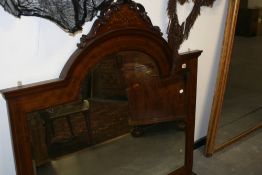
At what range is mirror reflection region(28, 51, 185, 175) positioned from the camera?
1301 millimetres

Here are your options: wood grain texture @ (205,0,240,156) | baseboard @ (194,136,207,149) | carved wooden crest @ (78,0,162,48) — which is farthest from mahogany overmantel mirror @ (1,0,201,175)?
baseboard @ (194,136,207,149)

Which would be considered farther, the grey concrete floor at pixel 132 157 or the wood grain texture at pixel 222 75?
the wood grain texture at pixel 222 75

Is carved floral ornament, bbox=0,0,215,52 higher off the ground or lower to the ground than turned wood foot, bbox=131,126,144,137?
higher

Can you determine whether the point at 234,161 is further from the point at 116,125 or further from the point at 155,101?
the point at 116,125

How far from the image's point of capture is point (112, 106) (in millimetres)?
1472

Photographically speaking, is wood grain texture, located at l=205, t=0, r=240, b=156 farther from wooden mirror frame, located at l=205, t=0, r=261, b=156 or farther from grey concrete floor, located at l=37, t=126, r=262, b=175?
grey concrete floor, located at l=37, t=126, r=262, b=175

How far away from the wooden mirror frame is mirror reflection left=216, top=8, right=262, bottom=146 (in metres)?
0.07

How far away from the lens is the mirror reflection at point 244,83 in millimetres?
2048

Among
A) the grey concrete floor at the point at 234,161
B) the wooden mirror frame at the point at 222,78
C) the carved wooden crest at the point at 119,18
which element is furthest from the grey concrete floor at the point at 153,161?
the carved wooden crest at the point at 119,18

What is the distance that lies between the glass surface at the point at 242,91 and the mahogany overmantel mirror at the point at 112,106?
530 millimetres

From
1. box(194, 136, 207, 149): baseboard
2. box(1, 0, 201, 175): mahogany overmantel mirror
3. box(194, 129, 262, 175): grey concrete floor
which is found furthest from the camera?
box(194, 136, 207, 149): baseboard

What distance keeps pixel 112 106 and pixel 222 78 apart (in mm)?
903

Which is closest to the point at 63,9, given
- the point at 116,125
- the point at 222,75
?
the point at 116,125

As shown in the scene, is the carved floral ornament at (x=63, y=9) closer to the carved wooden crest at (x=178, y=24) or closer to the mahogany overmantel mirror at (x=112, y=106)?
the mahogany overmantel mirror at (x=112, y=106)
